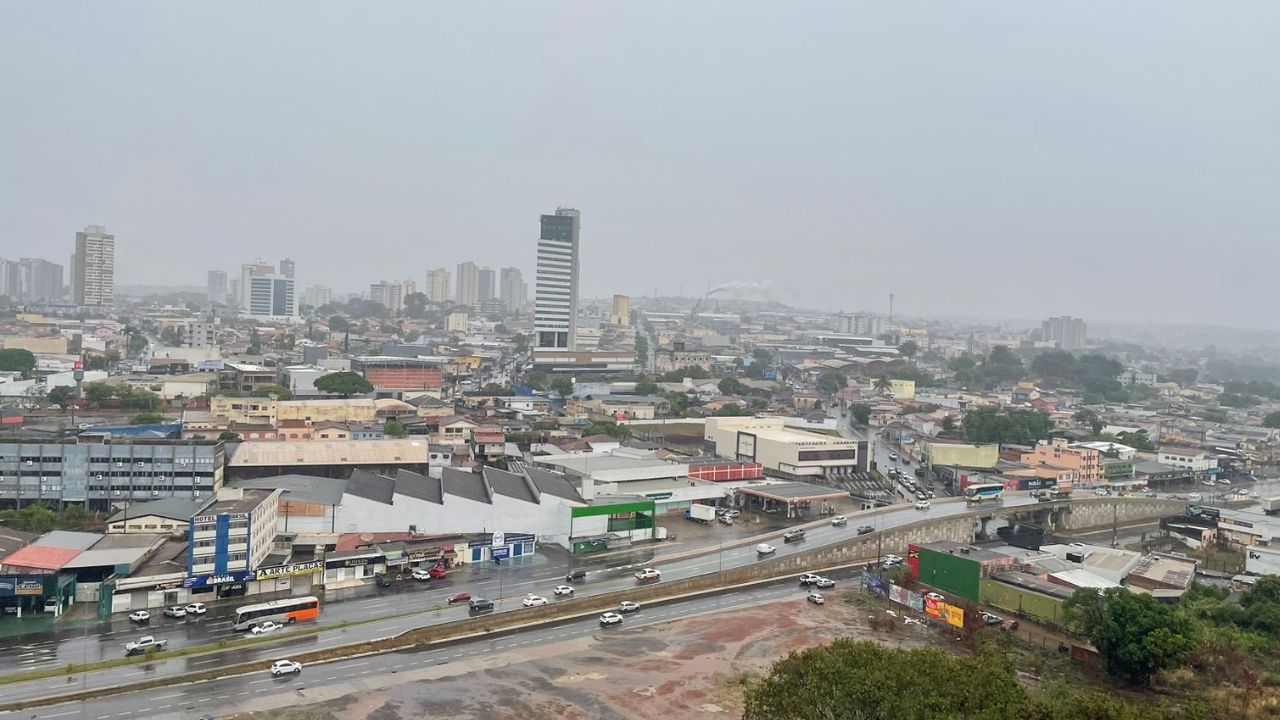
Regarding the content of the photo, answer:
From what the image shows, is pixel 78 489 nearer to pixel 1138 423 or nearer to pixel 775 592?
pixel 775 592

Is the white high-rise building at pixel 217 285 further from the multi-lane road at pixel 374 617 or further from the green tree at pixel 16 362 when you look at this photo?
the multi-lane road at pixel 374 617

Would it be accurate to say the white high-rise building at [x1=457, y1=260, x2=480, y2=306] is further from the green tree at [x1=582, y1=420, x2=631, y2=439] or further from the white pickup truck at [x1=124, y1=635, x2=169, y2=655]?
the white pickup truck at [x1=124, y1=635, x2=169, y2=655]

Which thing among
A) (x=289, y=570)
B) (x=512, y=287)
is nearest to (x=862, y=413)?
(x=289, y=570)

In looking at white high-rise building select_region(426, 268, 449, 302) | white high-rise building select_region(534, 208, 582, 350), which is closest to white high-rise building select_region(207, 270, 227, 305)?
white high-rise building select_region(426, 268, 449, 302)

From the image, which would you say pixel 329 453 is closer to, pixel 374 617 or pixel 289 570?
pixel 289 570

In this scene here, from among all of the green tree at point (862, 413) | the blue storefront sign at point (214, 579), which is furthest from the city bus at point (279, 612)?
the green tree at point (862, 413)

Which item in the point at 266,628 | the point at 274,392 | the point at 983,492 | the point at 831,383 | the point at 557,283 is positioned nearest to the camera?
the point at 266,628

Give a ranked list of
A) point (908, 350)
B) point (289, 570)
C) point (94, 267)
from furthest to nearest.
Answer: point (94, 267), point (908, 350), point (289, 570)
